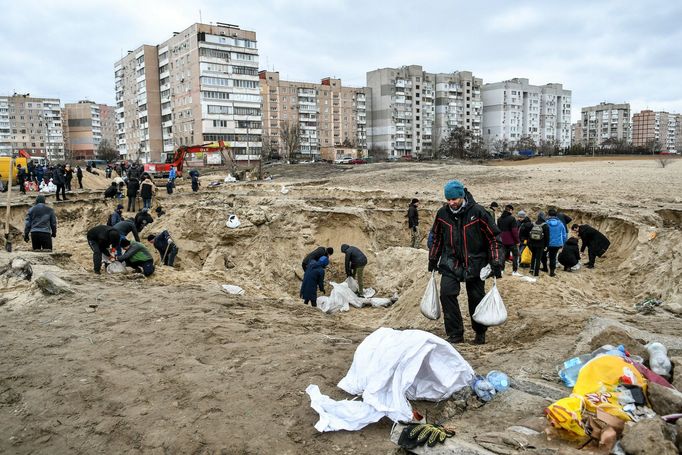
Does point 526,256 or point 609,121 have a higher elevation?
point 609,121

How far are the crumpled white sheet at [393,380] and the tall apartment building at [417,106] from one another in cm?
8665

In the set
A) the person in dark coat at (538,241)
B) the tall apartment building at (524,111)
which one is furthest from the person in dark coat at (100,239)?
the tall apartment building at (524,111)

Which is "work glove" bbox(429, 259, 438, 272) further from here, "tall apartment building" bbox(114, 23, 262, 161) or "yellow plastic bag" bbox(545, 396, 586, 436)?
"tall apartment building" bbox(114, 23, 262, 161)

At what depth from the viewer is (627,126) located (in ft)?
429

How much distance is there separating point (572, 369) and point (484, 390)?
76 centimetres

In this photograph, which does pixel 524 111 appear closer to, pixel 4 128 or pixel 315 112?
pixel 315 112

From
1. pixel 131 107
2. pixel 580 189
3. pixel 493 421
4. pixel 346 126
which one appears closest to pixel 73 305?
pixel 493 421

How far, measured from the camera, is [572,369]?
3764mm

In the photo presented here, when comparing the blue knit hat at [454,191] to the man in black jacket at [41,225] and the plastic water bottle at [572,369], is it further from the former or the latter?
the man in black jacket at [41,225]

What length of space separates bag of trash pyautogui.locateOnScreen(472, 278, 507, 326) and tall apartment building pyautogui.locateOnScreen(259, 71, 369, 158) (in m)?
77.2

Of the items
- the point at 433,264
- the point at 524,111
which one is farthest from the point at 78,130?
the point at 433,264

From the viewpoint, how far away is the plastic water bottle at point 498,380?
3644 millimetres

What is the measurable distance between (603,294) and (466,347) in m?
6.10

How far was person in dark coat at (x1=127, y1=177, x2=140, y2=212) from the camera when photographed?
1886 centimetres
